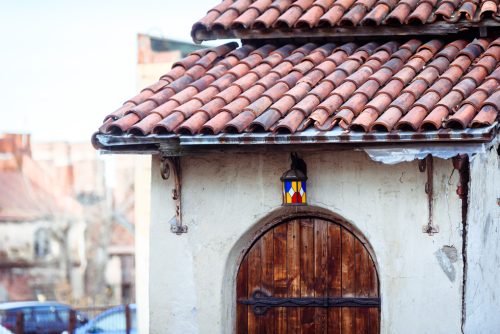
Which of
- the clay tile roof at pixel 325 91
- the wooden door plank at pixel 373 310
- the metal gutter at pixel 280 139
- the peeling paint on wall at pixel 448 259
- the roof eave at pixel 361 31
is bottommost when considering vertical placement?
the wooden door plank at pixel 373 310

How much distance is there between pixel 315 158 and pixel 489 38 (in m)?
1.99

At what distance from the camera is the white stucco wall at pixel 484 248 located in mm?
8516

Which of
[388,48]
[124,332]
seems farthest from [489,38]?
[124,332]

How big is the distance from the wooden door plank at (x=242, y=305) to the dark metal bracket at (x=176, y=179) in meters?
0.62

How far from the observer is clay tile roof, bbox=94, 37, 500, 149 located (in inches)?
323

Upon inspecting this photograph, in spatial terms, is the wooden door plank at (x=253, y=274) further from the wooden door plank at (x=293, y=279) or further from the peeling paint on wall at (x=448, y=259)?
the peeling paint on wall at (x=448, y=259)

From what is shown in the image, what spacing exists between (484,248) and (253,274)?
2.01m

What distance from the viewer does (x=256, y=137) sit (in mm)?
8273

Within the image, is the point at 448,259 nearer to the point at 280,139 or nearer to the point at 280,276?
the point at 280,276

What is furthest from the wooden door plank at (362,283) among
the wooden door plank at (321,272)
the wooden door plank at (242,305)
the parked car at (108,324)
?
the parked car at (108,324)

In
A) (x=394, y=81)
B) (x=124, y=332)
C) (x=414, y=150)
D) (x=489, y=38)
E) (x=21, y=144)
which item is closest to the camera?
(x=414, y=150)

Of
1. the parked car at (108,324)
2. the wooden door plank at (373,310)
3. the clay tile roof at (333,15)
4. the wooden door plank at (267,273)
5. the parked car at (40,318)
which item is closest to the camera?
the wooden door plank at (373,310)

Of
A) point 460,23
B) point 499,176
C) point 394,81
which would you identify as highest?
point 460,23

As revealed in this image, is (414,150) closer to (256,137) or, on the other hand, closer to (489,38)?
(256,137)
